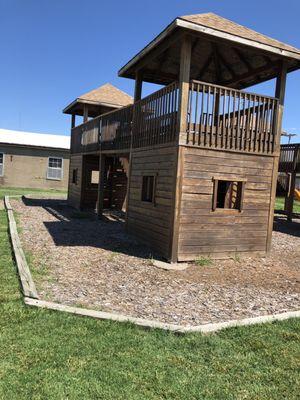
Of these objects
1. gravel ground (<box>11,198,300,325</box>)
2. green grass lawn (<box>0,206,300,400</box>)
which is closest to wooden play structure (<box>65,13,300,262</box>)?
gravel ground (<box>11,198,300,325</box>)

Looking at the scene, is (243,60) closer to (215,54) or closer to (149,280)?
(215,54)

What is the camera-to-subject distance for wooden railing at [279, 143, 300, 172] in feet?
62.3

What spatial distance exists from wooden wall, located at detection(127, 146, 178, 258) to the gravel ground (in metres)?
0.47

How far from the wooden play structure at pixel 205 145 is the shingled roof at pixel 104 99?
5.98 m

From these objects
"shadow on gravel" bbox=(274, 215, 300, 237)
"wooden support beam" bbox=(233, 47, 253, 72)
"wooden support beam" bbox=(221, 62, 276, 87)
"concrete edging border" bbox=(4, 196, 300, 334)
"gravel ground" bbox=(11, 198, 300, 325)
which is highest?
"wooden support beam" bbox=(233, 47, 253, 72)

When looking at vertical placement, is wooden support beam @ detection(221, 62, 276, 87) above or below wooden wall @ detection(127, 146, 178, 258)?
above

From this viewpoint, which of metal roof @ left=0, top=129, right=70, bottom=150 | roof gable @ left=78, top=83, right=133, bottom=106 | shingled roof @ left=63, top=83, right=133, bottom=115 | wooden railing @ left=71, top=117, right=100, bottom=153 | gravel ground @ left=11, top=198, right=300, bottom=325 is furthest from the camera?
metal roof @ left=0, top=129, right=70, bottom=150

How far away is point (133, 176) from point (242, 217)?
12.3 feet

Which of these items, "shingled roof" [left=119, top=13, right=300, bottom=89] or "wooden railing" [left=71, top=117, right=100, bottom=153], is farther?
"wooden railing" [left=71, top=117, right=100, bottom=153]

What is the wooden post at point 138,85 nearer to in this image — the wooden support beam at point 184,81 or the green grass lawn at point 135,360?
the wooden support beam at point 184,81

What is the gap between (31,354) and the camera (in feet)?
14.0

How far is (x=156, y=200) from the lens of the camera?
10.4 metres

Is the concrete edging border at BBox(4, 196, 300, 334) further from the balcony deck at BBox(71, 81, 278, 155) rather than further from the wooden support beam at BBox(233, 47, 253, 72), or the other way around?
the wooden support beam at BBox(233, 47, 253, 72)

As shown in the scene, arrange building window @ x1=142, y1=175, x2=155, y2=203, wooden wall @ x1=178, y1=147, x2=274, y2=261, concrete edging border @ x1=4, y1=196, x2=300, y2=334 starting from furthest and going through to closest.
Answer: building window @ x1=142, y1=175, x2=155, y2=203
wooden wall @ x1=178, y1=147, x2=274, y2=261
concrete edging border @ x1=4, y1=196, x2=300, y2=334
